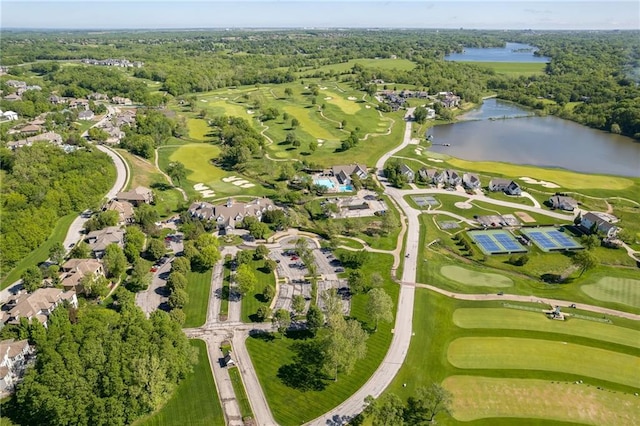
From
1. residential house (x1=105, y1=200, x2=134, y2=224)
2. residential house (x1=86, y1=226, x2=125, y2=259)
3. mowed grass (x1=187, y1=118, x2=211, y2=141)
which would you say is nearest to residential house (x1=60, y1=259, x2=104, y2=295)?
residential house (x1=86, y1=226, x2=125, y2=259)

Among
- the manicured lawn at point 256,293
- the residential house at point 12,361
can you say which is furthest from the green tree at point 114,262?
the manicured lawn at point 256,293

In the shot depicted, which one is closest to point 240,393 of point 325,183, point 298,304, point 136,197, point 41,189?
point 298,304

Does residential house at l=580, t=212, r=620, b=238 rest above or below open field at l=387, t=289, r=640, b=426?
above

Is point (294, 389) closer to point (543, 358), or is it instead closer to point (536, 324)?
point (543, 358)

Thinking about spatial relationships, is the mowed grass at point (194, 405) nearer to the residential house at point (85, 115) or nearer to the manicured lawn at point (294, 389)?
the manicured lawn at point (294, 389)

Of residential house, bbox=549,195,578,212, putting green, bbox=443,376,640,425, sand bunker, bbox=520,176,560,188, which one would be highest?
sand bunker, bbox=520,176,560,188

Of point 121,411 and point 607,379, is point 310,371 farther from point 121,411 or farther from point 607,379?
point 607,379

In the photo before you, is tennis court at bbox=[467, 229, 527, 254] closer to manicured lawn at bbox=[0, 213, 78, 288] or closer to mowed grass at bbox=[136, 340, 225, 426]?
mowed grass at bbox=[136, 340, 225, 426]
